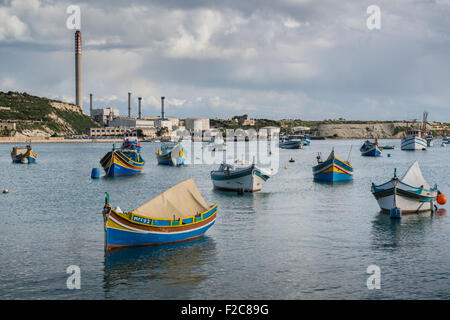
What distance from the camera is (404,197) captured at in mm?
38625

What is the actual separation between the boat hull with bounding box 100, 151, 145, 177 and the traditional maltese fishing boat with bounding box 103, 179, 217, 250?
154 ft

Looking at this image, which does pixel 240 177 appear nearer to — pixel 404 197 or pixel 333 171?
pixel 333 171

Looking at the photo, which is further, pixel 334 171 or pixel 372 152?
pixel 372 152

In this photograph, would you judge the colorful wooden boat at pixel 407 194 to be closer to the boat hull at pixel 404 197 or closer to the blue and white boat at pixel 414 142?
the boat hull at pixel 404 197

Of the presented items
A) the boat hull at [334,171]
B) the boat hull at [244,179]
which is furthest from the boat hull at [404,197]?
the boat hull at [334,171]

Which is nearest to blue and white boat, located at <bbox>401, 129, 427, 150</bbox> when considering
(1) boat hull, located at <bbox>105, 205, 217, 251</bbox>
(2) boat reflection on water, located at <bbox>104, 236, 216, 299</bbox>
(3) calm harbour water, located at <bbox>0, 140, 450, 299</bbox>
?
(3) calm harbour water, located at <bbox>0, 140, 450, 299</bbox>

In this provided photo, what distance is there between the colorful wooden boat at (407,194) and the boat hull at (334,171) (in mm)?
25456

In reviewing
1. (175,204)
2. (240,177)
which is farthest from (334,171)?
(175,204)

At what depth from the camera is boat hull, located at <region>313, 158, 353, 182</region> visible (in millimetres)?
65750

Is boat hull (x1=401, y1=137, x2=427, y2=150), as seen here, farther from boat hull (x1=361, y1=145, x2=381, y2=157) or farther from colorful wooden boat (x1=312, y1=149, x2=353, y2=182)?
colorful wooden boat (x1=312, y1=149, x2=353, y2=182)

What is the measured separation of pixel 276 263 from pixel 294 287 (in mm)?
3828

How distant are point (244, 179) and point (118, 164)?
98.4ft
